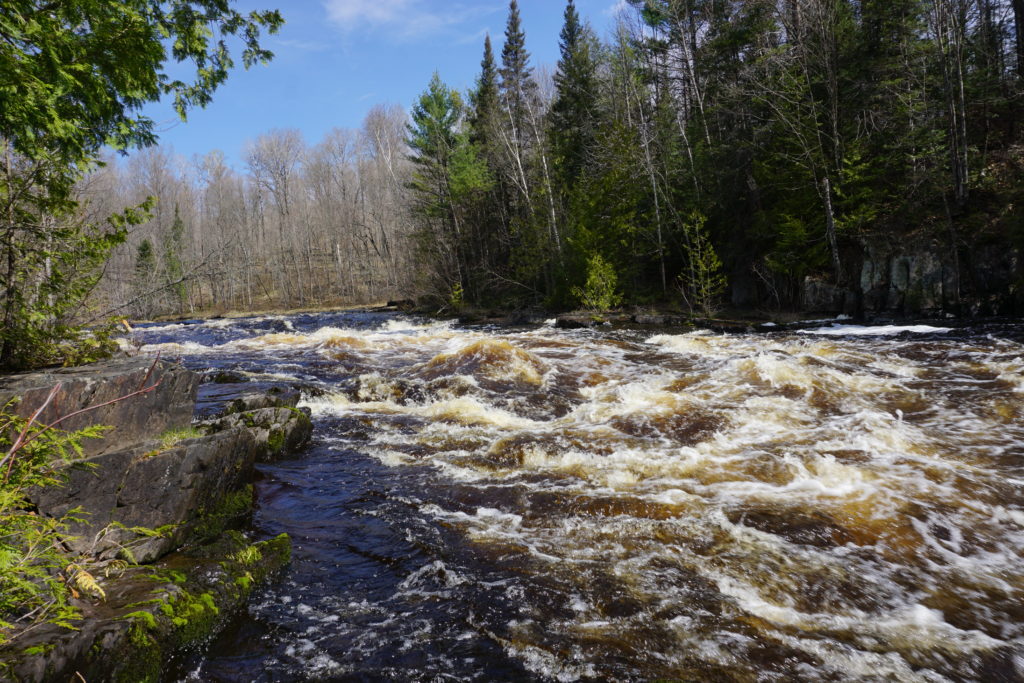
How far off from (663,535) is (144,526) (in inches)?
161

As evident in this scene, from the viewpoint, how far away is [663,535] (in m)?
4.08

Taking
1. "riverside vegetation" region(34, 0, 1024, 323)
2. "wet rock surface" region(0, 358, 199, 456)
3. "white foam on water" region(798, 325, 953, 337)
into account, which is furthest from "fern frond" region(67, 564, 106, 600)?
"white foam on water" region(798, 325, 953, 337)

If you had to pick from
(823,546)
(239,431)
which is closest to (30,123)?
(239,431)

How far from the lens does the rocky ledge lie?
2.54m

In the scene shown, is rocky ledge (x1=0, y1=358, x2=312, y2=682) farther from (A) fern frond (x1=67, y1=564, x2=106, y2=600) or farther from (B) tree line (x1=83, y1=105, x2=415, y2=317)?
(B) tree line (x1=83, y1=105, x2=415, y2=317)

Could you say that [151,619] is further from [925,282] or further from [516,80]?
[516,80]

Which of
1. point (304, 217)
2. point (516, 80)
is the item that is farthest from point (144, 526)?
point (304, 217)

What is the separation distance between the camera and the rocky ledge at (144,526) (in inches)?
100

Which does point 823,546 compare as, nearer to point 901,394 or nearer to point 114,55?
point 901,394

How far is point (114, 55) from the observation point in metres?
4.36

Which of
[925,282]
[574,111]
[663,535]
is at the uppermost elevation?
[574,111]

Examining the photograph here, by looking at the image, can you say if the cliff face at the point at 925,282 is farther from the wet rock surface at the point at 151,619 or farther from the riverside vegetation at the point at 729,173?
the wet rock surface at the point at 151,619

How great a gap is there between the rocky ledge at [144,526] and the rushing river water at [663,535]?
0.28m

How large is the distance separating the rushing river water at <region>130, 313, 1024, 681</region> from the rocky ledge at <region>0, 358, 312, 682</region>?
28 centimetres
